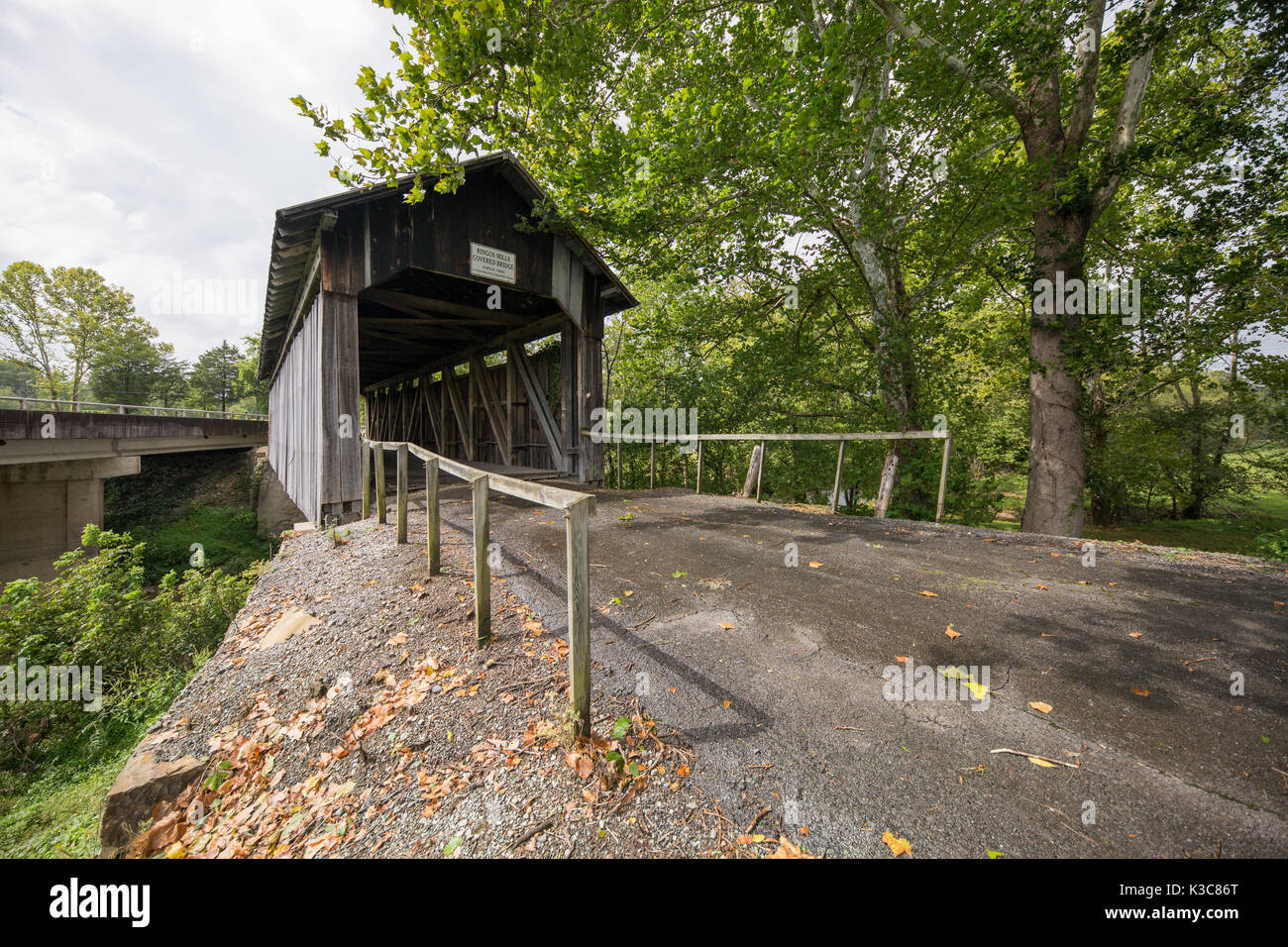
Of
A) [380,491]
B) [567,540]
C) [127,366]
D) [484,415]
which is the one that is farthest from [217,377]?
[567,540]

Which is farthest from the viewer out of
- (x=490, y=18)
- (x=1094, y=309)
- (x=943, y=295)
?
(x=943, y=295)

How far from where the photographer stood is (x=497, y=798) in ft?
5.85

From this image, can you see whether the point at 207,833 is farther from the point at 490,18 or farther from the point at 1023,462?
the point at 1023,462

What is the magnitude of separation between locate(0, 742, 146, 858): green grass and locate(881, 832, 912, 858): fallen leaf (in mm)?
3924

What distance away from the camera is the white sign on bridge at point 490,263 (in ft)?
25.2

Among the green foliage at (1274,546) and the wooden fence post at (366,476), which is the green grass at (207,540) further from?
the green foliage at (1274,546)

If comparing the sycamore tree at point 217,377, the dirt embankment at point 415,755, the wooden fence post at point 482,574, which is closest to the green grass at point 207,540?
the dirt embankment at point 415,755

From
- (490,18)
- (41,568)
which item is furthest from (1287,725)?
(41,568)

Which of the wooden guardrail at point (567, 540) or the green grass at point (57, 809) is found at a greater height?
the wooden guardrail at point (567, 540)

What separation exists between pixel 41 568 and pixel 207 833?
19.4 meters

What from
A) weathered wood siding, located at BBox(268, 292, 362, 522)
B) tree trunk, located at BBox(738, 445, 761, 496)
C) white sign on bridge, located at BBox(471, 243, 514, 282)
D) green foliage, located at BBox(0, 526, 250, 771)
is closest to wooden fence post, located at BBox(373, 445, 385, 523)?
weathered wood siding, located at BBox(268, 292, 362, 522)

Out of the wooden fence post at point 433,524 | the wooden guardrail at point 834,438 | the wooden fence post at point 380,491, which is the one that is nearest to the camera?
the wooden fence post at point 433,524

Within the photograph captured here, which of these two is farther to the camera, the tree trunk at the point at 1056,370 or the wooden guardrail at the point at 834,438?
the tree trunk at the point at 1056,370

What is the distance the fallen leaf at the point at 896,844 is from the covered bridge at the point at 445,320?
7500mm
